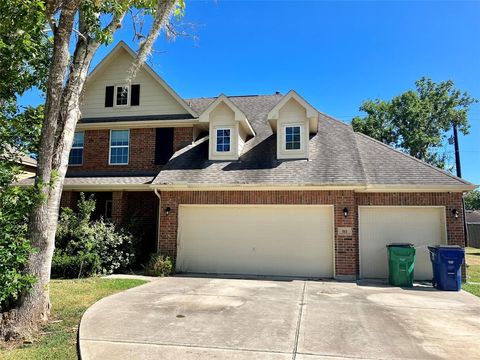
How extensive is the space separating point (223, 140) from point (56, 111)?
309 inches

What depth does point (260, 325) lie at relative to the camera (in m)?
6.19

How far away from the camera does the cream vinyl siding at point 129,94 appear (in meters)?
15.4

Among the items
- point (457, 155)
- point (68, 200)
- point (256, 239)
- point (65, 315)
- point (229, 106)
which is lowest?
point (65, 315)

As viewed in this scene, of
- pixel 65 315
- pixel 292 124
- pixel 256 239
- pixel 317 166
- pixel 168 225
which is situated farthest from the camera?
Result: pixel 292 124

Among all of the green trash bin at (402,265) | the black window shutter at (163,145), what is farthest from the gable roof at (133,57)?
the green trash bin at (402,265)

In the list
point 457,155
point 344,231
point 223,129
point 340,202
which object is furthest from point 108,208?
point 457,155

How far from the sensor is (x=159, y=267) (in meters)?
11.7

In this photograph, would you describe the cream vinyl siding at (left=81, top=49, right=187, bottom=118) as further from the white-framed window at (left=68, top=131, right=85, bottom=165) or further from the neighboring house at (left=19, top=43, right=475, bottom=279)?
the white-framed window at (left=68, top=131, right=85, bottom=165)

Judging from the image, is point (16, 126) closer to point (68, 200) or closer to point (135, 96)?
point (68, 200)

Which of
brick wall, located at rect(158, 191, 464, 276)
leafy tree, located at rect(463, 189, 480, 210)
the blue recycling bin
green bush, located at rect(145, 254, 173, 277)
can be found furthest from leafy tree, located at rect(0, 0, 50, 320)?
leafy tree, located at rect(463, 189, 480, 210)

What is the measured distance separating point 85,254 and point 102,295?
10.6 feet

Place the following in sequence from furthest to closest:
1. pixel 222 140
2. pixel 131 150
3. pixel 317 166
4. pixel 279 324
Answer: pixel 131 150 < pixel 222 140 < pixel 317 166 < pixel 279 324

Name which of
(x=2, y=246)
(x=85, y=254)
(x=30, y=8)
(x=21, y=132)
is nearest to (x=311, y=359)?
(x=2, y=246)

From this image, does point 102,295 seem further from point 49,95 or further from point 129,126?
point 129,126
